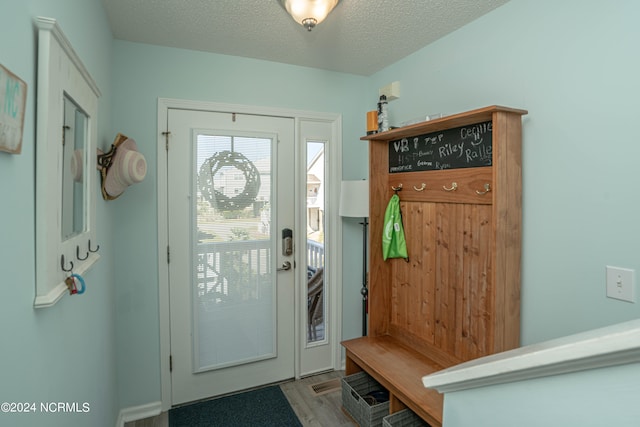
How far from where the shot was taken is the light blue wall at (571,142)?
4.66ft

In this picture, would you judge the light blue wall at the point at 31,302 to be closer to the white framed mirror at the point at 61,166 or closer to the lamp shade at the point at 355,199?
the white framed mirror at the point at 61,166

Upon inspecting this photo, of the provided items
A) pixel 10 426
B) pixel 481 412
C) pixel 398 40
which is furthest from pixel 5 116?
pixel 398 40

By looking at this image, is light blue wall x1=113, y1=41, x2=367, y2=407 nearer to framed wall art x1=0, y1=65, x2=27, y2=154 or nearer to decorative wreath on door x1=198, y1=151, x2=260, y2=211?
decorative wreath on door x1=198, y1=151, x2=260, y2=211

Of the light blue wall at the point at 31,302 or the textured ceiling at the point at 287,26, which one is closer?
the light blue wall at the point at 31,302

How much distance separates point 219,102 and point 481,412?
7.97 ft

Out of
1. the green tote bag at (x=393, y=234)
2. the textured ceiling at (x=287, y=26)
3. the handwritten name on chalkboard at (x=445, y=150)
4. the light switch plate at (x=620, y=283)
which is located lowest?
the light switch plate at (x=620, y=283)

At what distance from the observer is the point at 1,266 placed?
751 millimetres

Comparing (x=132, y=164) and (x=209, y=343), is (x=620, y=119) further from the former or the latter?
(x=209, y=343)

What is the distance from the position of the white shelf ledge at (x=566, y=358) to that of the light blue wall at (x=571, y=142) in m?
1.21

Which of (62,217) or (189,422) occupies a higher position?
(62,217)

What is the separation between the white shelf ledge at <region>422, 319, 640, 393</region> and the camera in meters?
0.40

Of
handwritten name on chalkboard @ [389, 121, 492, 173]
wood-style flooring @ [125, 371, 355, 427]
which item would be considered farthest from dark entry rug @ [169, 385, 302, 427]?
handwritten name on chalkboard @ [389, 121, 492, 173]

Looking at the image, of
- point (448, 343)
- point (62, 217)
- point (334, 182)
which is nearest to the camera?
point (62, 217)

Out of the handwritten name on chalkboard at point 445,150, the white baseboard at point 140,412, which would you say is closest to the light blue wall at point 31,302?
the white baseboard at point 140,412
